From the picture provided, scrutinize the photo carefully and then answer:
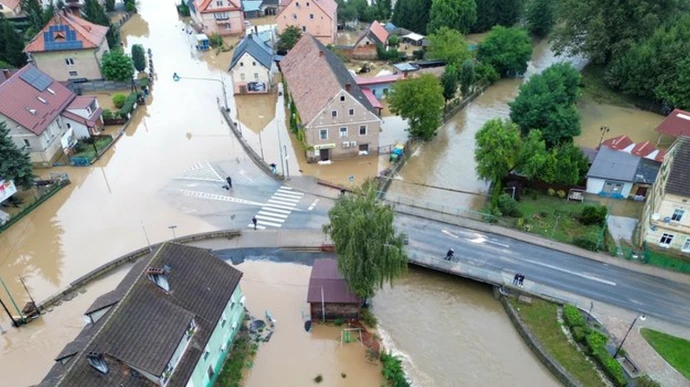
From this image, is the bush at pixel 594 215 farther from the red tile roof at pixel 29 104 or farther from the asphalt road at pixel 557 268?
the red tile roof at pixel 29 104

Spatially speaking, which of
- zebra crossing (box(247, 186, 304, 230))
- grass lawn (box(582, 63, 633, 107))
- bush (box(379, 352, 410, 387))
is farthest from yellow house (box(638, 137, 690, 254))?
zebra crossing (box(247, 186, 304, 230))

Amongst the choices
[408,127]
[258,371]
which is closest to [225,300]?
[258,371]

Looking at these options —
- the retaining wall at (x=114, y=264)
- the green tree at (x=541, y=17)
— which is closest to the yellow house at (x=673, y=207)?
the retaining wall at (x=114, y=264)

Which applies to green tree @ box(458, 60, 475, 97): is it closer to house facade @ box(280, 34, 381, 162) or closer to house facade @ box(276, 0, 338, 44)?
house facade @ box(280, 34, 381, 162)

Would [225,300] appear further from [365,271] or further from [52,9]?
[52,9]

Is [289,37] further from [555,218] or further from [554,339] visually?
[554,339]

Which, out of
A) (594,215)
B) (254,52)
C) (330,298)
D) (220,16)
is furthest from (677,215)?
(220,16)

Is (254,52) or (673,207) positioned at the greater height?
(254,52)
